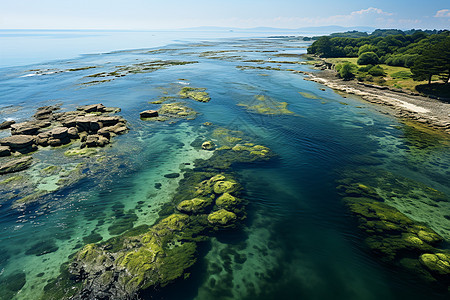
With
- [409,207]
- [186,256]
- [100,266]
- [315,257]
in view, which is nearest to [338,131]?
[409,207]

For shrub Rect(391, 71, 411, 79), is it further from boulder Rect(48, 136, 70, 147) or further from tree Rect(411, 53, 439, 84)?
boulder Rect(48, 136, 70, 147)

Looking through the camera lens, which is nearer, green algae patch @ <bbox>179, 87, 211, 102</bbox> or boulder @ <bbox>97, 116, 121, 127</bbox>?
boulder @ <bbox>97, 116, 121, 127</bbox>

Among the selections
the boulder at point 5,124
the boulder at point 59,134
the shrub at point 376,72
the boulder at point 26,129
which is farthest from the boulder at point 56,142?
the shrub at point 376,72

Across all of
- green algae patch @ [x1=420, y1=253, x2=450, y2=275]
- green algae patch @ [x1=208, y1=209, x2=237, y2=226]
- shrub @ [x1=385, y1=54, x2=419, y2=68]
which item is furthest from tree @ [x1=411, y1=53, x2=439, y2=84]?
green algae patch @ [x1=208, y1=209, x2=237, y2=226]

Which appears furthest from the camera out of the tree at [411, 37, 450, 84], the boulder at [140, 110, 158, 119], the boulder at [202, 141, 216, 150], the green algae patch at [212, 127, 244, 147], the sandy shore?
the tree at [411, 37, 450, 84]

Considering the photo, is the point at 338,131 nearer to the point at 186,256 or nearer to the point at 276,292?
the point at 276,292

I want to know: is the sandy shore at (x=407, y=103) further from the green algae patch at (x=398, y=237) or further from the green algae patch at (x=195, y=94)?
the green algae patch at (x=195, y=94)

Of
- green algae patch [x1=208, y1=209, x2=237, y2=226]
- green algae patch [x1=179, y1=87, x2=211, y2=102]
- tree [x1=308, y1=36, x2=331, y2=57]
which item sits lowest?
green algae patch [x1=208, y1=209, x2=237, y2=226]

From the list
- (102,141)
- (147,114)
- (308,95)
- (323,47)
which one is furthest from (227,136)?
(323,47)
